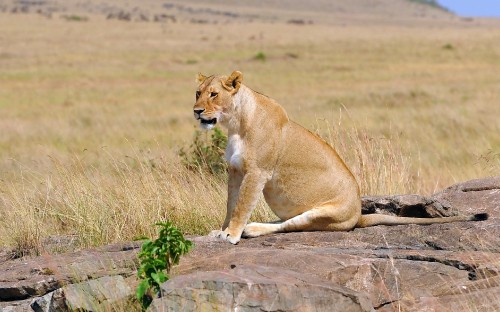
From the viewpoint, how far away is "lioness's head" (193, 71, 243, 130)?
7.10 m

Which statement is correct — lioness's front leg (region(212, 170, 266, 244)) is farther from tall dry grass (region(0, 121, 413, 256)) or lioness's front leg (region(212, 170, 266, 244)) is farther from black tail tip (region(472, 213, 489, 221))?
black tail tip (region(472, 213, 489, 221))

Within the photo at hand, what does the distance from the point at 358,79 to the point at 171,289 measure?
3401 cm

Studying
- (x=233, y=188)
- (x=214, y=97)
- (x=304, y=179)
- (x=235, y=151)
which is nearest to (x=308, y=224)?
(x=304, y=179)

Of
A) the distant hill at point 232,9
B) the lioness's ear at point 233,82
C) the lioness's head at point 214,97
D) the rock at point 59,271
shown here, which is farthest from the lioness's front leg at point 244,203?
the distant hill at point 232,9

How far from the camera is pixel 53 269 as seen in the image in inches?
253

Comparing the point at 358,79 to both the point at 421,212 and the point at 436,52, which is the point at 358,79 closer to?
the point at 436,52

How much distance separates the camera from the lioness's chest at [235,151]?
724cm

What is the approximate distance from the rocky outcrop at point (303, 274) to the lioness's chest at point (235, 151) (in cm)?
65

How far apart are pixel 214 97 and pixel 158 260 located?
6.18 feet

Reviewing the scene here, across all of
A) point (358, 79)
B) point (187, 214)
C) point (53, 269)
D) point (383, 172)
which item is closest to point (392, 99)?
point (358, 79)

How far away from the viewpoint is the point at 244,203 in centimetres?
727

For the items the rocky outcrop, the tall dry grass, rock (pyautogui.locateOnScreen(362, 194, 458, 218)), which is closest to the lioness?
the rocky outcrop

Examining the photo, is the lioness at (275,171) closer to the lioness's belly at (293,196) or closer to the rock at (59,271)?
the lioness's belly at (293,196)

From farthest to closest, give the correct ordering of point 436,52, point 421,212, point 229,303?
point 436,52
point 421,212
point 229,303
